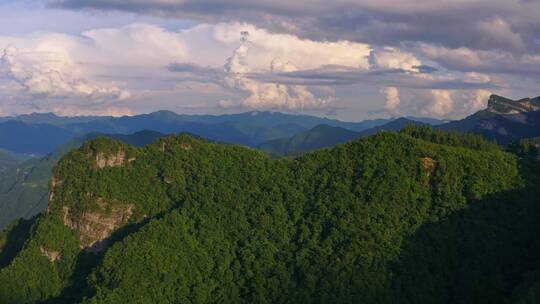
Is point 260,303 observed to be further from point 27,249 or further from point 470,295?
point 27,249

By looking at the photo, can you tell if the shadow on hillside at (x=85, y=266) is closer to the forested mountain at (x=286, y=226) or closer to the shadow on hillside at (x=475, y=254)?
the forested mountain at (x=286, y=226)

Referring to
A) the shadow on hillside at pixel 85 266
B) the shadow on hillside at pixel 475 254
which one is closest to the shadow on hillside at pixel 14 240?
the shadow on hillside at pixel 85 266

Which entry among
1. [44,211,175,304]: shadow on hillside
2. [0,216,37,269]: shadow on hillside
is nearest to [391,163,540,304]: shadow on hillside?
[44,211,175,304]: shadow on hillside

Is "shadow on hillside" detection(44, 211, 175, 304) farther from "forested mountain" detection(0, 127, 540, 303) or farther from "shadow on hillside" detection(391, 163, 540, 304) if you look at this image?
"shadow on hillside" detection(391, 163, 540, 304)

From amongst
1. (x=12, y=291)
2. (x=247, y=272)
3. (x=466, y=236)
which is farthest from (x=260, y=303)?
(x=12, y=291)

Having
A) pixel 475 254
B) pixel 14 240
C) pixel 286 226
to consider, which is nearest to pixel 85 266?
pixel 14 240

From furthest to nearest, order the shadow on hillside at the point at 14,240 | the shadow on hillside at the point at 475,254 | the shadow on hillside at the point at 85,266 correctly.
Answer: the shadow on hillside at the point at 14,240 → the shadow on hillside at the point at 85,266 → the shadow on hillside at the point at 475,254
